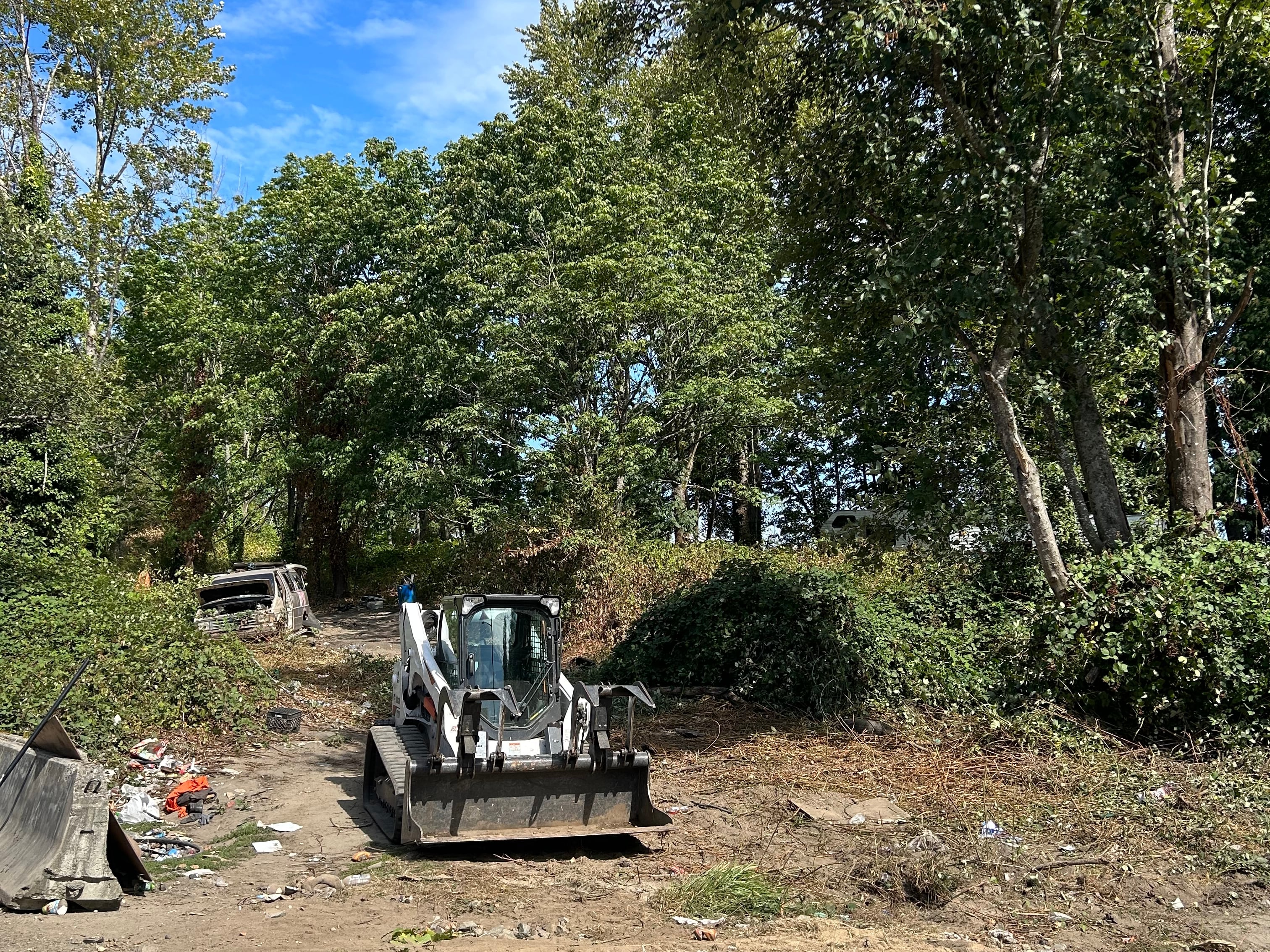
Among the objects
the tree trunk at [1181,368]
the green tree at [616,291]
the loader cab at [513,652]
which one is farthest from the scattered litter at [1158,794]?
the green tree at [616,291]

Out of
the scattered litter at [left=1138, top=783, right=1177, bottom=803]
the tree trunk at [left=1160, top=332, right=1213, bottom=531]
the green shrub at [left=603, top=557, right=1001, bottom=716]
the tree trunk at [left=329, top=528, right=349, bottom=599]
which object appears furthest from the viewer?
the tree trunk at [left=329, top=528, right=349, bottom=599]

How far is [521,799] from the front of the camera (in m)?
7.71

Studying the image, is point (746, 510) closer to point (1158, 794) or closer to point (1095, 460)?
point (1095, 460)

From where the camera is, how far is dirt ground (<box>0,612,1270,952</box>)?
590 cm

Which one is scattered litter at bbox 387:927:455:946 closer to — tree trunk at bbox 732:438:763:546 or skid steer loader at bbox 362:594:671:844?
skid steer loader at bbox 362:594:671:844

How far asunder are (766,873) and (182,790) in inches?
210

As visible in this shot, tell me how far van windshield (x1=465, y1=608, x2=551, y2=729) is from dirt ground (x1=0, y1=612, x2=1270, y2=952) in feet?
3.82

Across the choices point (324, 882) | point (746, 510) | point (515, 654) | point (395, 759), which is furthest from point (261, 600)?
point (746, 510)

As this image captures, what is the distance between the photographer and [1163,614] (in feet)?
33.8

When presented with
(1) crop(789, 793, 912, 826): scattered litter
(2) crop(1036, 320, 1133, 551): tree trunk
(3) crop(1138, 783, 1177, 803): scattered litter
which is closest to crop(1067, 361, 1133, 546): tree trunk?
(2) crop(1036, 320, 1133, 551): tree trunk

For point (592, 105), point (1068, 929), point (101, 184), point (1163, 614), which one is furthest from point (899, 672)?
point (101, 184)

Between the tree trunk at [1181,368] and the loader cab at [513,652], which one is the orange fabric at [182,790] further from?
the tree trunk at [1181,368]

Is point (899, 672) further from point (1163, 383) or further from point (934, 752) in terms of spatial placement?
point (1163, 383)

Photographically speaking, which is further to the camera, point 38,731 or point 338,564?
point 338,564
